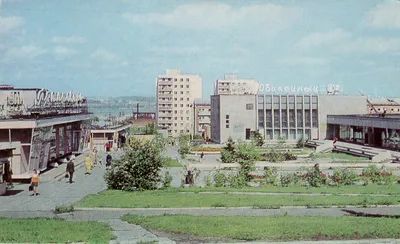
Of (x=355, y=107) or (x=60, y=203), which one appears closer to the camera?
(x=60, y=203)

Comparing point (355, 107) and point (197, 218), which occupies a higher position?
point (355, 107)

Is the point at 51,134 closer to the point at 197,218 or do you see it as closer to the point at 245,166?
the point at 245,166

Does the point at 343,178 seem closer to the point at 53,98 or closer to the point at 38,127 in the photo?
the point at 38,127

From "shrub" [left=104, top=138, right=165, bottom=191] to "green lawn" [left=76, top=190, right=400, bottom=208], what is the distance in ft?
5.69

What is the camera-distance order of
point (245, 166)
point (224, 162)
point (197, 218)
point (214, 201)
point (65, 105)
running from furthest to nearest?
point (65, 105) < point (224, 162) < point (245, 166) < point (214, 201) < point (197, 218)

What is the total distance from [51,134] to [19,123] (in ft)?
18.1

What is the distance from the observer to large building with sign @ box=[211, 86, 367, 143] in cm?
6806

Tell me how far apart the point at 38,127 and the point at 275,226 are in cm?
1821

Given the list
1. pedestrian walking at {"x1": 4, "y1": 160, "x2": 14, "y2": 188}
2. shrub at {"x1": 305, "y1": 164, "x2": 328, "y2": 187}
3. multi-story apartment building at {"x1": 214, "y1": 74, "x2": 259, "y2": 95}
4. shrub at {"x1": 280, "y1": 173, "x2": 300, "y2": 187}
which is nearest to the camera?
pedestrian walking at {"x1": 4, "y1": 160, "x2": 14, "y2": 188}

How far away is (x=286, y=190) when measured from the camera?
22312 mm

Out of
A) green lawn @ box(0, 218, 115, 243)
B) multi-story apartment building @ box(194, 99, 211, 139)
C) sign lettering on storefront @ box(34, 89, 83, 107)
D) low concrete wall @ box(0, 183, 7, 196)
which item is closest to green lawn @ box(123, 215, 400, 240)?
green lawn @ box(0, 218, 115, 243)

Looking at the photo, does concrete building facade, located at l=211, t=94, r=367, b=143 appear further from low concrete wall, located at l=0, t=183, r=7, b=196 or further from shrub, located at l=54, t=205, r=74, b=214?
shrub, located at l=54, t=205, r=74, b=214

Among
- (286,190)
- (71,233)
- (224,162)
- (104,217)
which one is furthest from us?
(224,162)

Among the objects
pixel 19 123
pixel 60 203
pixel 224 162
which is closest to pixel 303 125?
pixel 224 162
